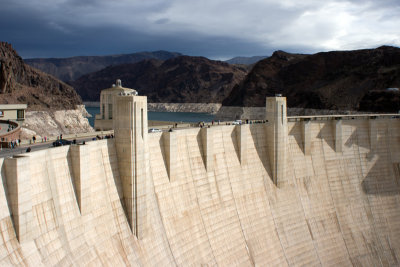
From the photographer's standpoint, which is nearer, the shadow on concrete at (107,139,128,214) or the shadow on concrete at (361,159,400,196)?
the shadow on concrete at (107,139,128,214)

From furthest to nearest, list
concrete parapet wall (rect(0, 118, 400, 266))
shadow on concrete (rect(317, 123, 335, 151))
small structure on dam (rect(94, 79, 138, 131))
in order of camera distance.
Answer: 1. small structure on dam (rect(94, 79, 138, 131))
2. shadow on concrete (rect(317, 123, 335, 151))
3. concrete parapet wall (rect(0, 118, 400, 266))

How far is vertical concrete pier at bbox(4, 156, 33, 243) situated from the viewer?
13.1 m

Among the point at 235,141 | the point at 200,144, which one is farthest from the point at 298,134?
the point at 200,144

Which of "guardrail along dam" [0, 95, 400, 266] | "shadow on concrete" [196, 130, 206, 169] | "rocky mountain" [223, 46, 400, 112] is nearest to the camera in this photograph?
"guardrail along dam" [0, 95, 400, 266]

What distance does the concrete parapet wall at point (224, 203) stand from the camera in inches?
593

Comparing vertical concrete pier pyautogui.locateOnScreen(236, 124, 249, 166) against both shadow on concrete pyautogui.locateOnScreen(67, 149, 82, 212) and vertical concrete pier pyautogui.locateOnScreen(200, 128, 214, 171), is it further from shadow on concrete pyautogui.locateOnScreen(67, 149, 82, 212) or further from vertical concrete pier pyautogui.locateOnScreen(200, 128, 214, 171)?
shadow on concrete pyautogui.locateOnScreen(67, 149, 82, 212)

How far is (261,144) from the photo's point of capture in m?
30.7

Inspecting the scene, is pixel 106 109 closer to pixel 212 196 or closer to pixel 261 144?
pixel 261 144

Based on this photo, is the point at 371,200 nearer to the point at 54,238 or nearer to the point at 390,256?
the point at 390,256

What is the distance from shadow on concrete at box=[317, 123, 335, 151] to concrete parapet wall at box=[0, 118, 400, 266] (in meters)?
0.10

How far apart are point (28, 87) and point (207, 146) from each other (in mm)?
133842

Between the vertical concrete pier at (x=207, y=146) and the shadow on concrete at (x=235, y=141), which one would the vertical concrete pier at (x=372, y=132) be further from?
the vertical concrete pier at (x=207, y=146)

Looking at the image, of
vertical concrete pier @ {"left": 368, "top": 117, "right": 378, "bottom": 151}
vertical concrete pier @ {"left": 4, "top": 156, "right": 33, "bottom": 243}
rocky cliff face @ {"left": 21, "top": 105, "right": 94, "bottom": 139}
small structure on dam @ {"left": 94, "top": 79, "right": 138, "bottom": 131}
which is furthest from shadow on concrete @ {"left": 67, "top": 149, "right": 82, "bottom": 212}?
rocky cliff face @ {"left": 21, "top": 105, "right": 94, "bottom": 139}

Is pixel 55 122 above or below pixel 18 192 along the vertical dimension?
above
